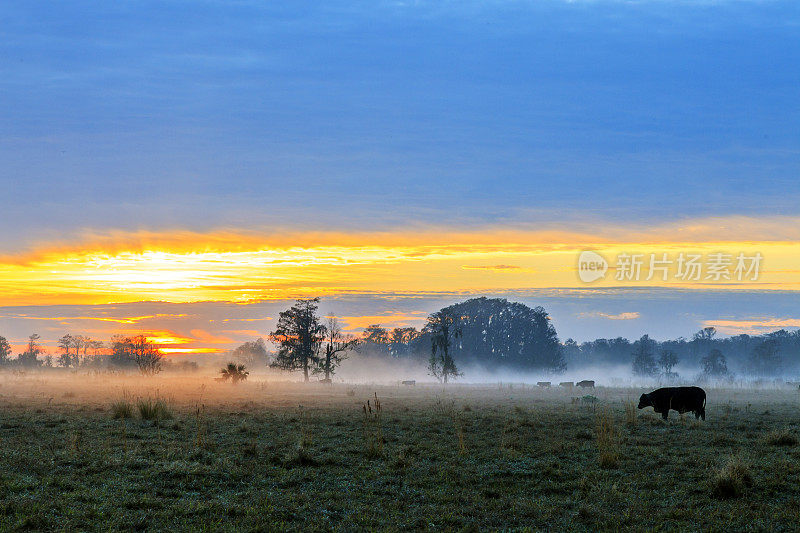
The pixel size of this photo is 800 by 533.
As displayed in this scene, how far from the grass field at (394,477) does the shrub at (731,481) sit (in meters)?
0.03

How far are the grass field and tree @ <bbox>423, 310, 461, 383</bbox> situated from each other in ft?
194

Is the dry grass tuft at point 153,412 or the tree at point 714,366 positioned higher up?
the dry grass tuft at point 153,412

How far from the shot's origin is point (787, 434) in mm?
18172

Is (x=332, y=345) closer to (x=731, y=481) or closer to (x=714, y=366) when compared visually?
(x=731, y=481)

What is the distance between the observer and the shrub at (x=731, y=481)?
462 inches

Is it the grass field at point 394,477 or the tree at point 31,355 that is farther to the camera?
the tree at point 31,355

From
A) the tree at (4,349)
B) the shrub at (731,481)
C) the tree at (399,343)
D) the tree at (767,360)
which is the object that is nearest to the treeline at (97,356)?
the tree at (4,349)

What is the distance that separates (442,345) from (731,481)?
7074 centimetres

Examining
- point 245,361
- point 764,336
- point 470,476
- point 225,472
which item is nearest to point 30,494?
point 225,472

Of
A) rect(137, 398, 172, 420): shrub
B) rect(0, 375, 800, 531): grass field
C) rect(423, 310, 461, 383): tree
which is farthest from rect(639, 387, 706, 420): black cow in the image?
rect(423, 310, 461, 383): tree

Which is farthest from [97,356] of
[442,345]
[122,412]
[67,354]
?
[122,412]

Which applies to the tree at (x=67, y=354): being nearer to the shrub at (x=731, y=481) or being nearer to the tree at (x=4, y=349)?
the tree at (x=4, y=349)

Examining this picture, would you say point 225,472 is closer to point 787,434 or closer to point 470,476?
point 470,476

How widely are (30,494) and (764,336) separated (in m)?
184
